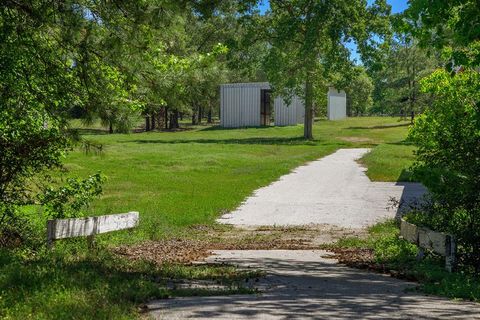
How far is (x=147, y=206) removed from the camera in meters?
18.1

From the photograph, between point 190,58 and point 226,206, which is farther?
point 226,206

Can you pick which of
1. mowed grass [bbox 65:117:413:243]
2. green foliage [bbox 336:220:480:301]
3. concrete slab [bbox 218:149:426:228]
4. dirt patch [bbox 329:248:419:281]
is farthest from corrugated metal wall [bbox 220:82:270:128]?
dirt patch [bbox 329:248:419:281]

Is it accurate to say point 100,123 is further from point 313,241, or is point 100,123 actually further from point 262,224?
point 262,224

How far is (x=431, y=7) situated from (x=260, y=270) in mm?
4356

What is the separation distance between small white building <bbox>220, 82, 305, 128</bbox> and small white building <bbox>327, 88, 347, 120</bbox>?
1083 cm

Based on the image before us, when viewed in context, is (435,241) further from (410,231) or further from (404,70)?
(404,70)

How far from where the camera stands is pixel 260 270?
934cm

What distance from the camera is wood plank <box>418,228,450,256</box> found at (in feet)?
30.6

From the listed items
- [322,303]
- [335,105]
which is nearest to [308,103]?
[335,105]

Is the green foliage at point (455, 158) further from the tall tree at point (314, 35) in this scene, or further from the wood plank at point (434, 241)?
the tall tree at point (314, 35)

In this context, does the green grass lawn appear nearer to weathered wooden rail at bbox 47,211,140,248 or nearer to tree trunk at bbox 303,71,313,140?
weathered wooden rail at bbox 47,211,140,248

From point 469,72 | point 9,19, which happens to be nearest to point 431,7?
point 469,72

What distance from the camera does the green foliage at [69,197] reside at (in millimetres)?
10953

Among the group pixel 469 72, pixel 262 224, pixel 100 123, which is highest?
pixel 469 72
